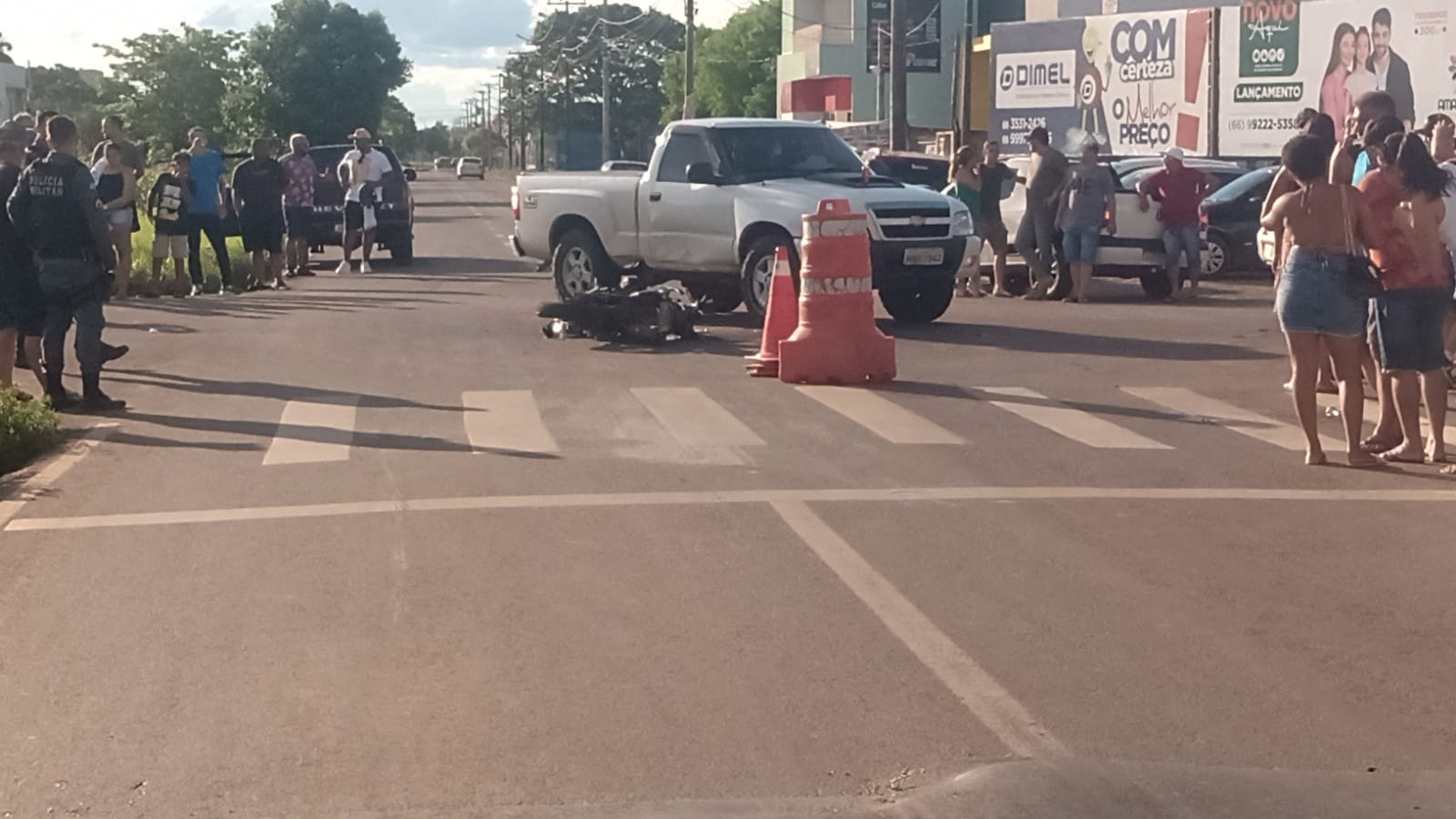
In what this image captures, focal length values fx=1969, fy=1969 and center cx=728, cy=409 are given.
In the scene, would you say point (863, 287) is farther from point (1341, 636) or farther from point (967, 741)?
point (967, 741)

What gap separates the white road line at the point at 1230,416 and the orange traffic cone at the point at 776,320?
251cm

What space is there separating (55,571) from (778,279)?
7257mm

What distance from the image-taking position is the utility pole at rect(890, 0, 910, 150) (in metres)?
37.1

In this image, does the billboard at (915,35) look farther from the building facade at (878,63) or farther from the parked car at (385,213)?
the parked car at (385,213)

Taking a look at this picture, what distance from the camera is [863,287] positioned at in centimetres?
1410

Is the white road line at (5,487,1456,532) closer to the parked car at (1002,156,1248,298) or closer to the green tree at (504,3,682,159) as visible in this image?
the parked car at (1002,156,1248,298)

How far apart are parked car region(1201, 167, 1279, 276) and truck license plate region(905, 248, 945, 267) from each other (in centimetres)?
742

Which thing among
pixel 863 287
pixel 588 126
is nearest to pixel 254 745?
pixel 863 287

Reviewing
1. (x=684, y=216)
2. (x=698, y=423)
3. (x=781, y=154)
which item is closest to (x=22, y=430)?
(x=698, y=423)

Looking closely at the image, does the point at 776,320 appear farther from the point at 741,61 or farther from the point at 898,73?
the point at 741,61

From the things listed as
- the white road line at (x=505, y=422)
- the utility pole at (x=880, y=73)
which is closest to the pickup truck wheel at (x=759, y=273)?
the white road line at (x=505, y=422)

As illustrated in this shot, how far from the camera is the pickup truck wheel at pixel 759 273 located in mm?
17781

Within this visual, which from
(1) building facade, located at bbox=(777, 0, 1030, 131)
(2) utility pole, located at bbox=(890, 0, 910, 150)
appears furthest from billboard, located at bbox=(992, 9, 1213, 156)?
(1) building facade, located at bbox=(777, 0, 1030, 131)

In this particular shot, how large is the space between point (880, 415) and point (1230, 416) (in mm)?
2316
